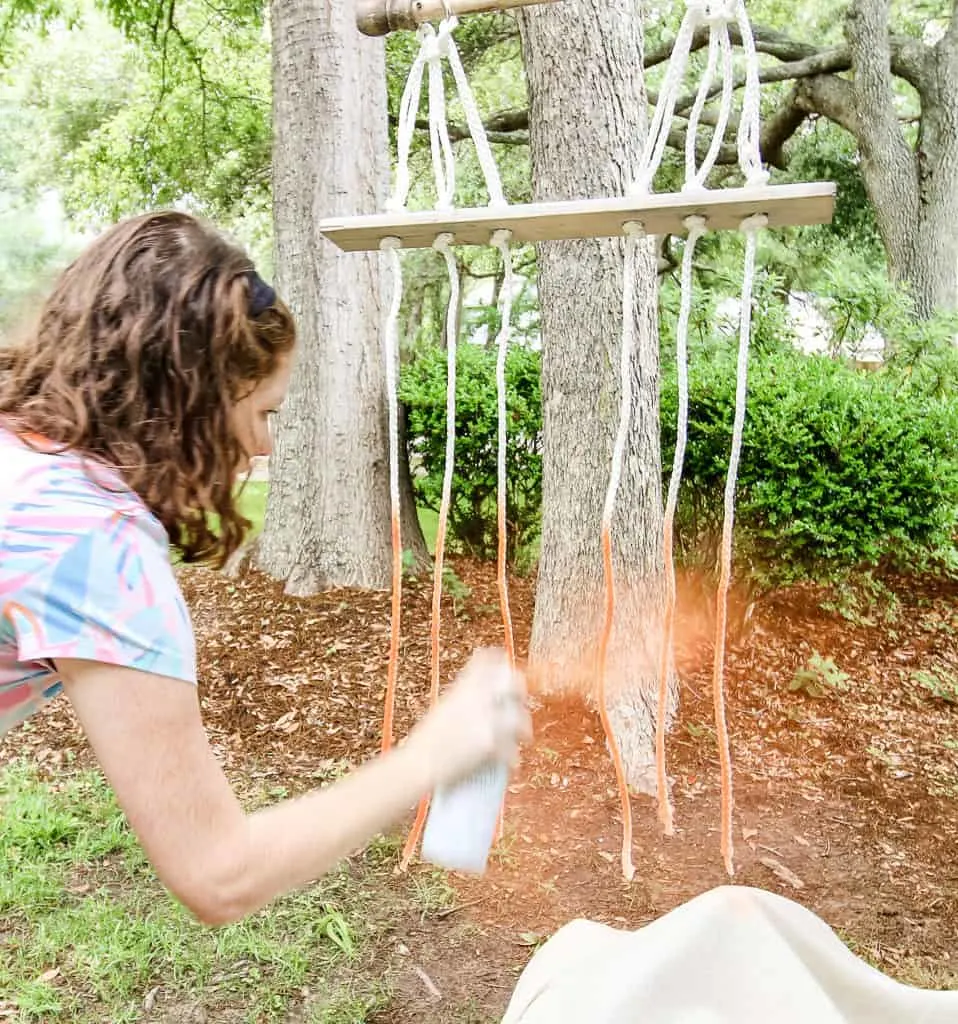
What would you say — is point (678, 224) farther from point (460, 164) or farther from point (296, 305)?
point (460, 164)

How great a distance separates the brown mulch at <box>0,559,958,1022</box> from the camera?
2.71 m

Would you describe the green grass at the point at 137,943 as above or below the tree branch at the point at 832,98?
below

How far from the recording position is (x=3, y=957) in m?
2.54

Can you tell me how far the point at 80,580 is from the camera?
99cm

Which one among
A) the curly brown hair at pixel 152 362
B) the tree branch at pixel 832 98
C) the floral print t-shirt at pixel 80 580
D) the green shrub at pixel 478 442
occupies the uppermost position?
the tree branch at pixel 832 98

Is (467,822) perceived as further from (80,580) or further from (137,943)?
(137,943)

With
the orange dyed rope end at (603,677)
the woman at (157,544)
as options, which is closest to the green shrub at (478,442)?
the orange dyed rope end at (603,677)

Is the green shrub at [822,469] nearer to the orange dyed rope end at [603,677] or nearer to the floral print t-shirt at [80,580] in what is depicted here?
the orange dyed rope end at [603,677]

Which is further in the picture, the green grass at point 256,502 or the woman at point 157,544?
the green grass at point 256,502

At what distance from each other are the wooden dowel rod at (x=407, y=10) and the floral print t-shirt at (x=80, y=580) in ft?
3.92

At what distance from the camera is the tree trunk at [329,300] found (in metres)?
4.66

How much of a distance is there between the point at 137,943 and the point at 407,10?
2.35 meters

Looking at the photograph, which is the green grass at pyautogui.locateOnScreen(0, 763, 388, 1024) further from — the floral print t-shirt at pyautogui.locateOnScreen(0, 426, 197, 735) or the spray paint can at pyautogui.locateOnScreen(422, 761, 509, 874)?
the floral print t-shirt at pyautogui.locateOnScreen(0, 426, 197, 735)

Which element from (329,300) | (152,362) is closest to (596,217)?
(152,362)
